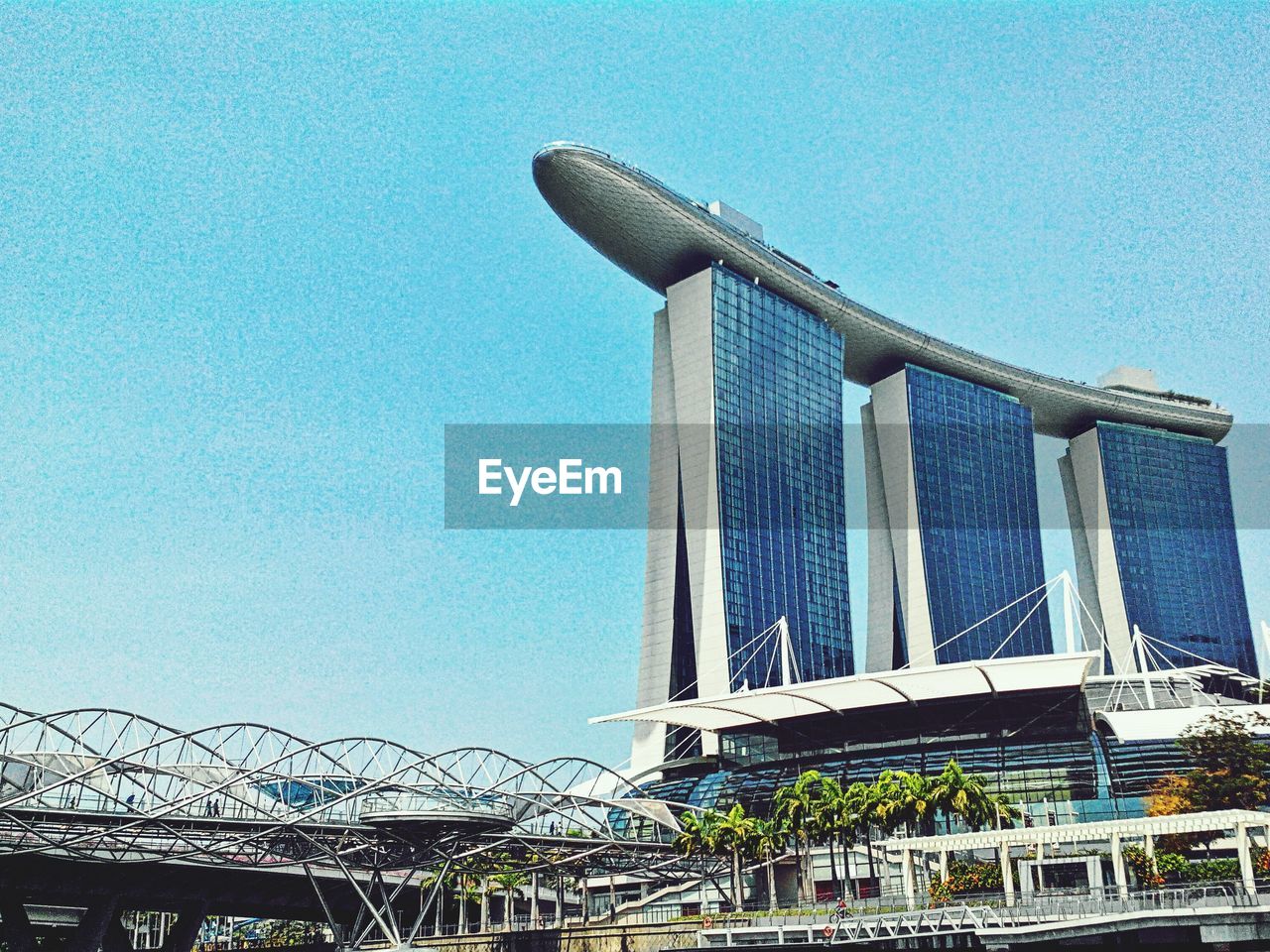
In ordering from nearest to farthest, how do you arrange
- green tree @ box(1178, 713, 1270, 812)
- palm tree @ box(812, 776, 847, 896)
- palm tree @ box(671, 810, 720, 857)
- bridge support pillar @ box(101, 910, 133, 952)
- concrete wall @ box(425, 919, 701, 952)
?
palm tree @ box(812, 776, 847, 896) → concrete wall @ box(425, 919, 701, 952) → palm tree @ box(671, 810, 720, 857) → green tree @ box(1178, 713, 1270, 812) → bridge support pillar @ box(101, 910, 133, 952)

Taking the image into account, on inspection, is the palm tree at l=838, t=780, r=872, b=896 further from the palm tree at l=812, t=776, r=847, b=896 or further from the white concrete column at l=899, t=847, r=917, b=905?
the white concrete column at l=899, t=847, r=917, b=905

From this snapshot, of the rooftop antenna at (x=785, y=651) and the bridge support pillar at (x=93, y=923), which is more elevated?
the rooftop antenna at (x=785, y=651)

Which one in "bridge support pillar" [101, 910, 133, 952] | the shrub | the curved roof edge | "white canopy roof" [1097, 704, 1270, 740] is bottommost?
"bridge support pillar" [101, 910, 133, 952]

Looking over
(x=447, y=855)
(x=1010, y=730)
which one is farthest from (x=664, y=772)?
(x=447, y=855)

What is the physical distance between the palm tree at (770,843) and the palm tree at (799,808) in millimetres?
662

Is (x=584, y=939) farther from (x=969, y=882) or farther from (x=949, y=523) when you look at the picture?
(x=949, y=523)

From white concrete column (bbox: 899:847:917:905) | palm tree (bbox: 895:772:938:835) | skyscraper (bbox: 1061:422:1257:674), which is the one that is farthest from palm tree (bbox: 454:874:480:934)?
skyscraper (bbox: 1061:422:1257:674)

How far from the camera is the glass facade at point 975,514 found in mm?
163000

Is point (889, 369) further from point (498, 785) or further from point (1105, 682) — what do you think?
point (498, 785)

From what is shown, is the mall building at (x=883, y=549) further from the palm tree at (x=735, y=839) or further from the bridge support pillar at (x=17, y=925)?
the bridge support pillar at (x=17, y=925)

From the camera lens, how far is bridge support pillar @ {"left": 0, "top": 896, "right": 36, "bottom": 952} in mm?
81375

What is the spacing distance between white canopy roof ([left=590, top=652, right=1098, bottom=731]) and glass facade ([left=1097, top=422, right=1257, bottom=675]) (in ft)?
285

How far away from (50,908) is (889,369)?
120m

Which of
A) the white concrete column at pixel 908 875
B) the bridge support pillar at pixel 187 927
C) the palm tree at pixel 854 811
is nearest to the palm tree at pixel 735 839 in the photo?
the palm tree at pixel 854 811
